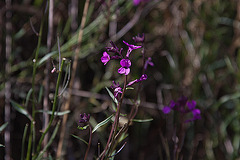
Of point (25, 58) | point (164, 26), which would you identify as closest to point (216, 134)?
point (164, 26)

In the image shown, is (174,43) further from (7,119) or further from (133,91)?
(7,119)

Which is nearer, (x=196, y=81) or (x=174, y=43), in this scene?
(x=196, y=81)

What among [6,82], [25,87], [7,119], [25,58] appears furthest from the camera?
[25,58]

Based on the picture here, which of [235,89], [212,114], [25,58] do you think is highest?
[25,58]

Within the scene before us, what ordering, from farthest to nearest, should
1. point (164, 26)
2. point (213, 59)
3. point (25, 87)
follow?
point (164, 26) → point (213, 59) → point (25, 87)

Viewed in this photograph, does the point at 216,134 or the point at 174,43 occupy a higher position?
the point at 174,43

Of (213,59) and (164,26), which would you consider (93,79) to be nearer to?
(164,26)
